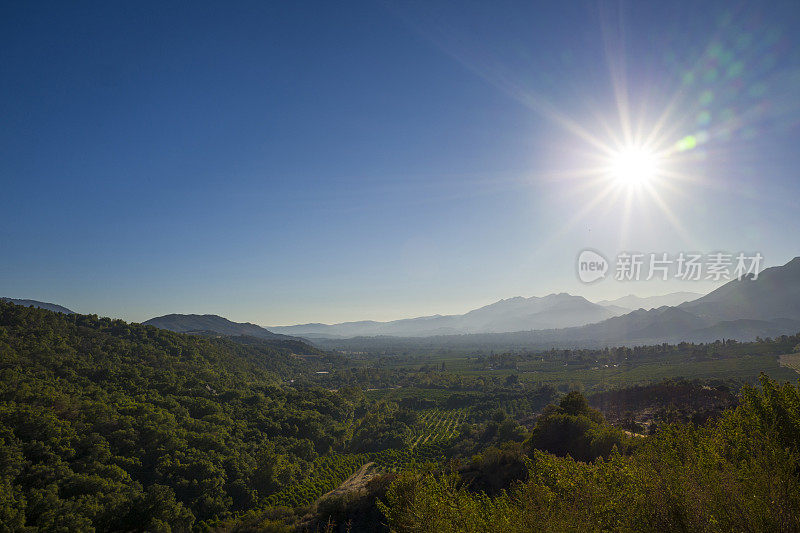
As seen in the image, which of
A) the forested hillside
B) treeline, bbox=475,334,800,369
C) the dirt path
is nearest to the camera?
the forested hillside

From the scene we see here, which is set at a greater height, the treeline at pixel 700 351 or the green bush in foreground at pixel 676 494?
the green bush in foreground at pixel 676 494

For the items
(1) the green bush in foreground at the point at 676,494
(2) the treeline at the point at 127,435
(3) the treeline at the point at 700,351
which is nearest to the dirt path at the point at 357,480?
(2) the treeline at the point at 127,435

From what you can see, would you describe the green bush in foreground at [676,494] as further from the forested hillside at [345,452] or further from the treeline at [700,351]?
the treeline at [700,351]

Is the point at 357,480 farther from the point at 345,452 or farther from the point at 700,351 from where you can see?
the point at 700,351

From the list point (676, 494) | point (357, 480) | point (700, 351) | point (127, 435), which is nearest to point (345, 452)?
point (357, 480)

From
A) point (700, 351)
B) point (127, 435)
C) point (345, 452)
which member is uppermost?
point (700, 351)

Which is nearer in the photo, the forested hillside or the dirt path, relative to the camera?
the forested hillside

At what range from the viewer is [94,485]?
40.2m

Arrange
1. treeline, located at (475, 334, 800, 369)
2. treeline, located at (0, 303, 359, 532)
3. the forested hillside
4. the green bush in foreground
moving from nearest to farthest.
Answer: the green bush in foreground
the forested hillside
treeline, located at (0, 303, 359, 532)
treeline, located at (475, 334, 800, 369)

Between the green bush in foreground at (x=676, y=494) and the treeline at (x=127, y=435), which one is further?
the treeline at (x=127, y=435)

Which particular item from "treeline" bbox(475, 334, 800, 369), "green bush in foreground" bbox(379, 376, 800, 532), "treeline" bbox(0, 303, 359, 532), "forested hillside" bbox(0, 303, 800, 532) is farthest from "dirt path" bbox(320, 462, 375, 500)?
"treeline" bbox(475, 334, 800, 369)

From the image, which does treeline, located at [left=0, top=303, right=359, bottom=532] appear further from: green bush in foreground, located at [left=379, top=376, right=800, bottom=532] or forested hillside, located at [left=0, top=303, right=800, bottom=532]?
green bush in foreground, located at [left=379, top=376, right=800, bottom=532]

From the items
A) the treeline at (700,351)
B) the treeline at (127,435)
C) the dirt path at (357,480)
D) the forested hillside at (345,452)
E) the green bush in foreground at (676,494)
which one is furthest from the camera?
the treeline at (700,351)

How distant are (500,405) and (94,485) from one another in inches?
3713
